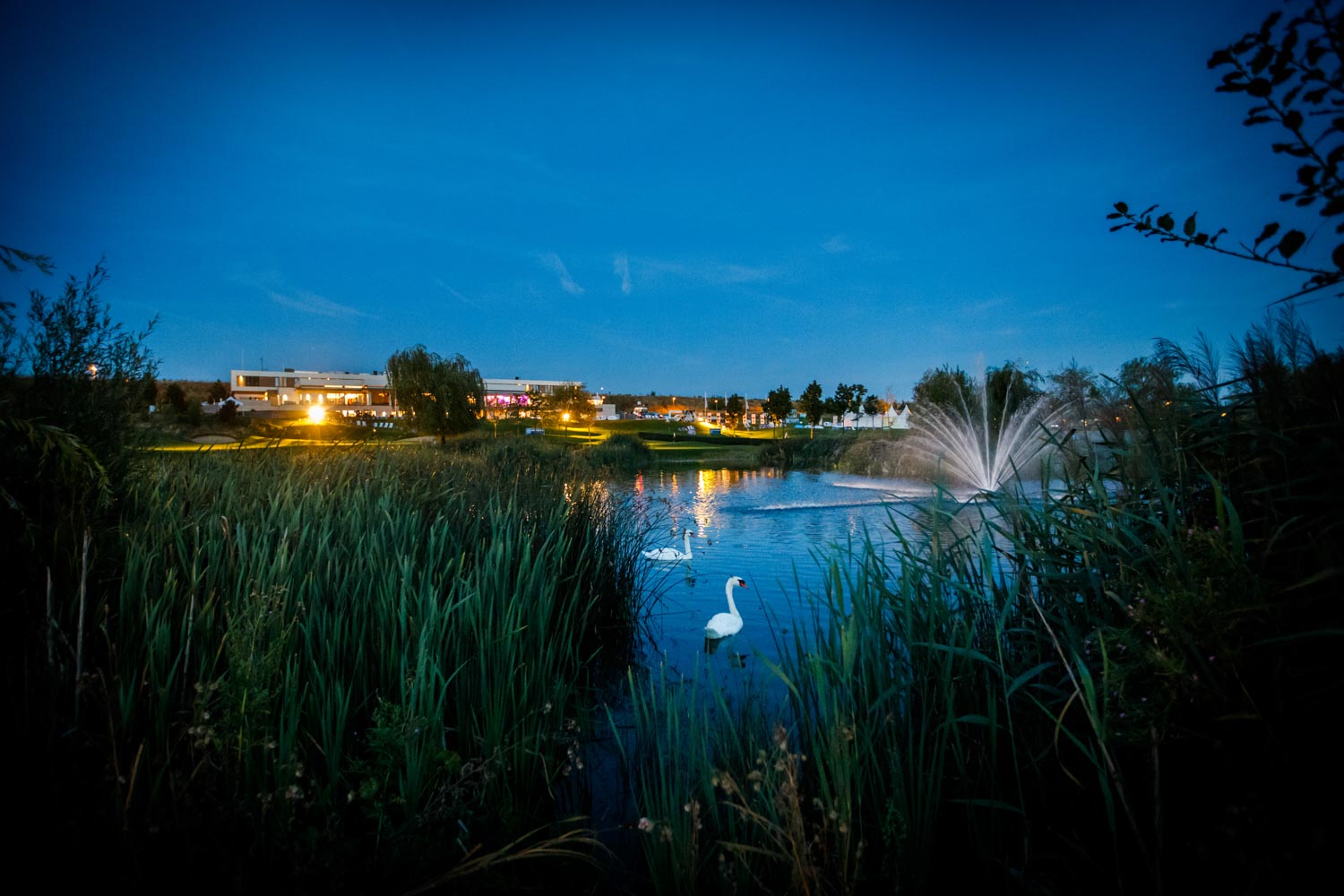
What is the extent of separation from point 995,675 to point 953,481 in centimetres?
2057

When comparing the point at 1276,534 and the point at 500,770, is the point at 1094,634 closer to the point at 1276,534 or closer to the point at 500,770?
the point at 1276,534

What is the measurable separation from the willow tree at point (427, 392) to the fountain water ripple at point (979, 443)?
2259 centimetres

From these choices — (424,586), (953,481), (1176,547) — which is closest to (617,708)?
(424,586)

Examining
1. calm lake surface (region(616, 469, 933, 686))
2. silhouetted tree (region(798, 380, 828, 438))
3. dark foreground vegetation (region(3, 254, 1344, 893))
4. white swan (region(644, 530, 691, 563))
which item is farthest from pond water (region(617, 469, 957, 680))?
silhouetted tree (region(798, 380, 828, 438))

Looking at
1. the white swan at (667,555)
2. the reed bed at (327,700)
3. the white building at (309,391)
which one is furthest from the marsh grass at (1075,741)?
the white building at (309,391)

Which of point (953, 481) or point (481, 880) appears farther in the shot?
point (953, 481)

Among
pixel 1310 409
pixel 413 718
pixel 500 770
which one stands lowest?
pixel 500 770

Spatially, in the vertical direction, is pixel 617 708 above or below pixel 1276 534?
below

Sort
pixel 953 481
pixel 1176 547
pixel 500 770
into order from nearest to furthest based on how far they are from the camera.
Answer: pixel 1176 547 → pixel 500 770 → pixel 953 481

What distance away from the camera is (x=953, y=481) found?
898 inches

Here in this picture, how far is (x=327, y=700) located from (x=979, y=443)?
77.8ft

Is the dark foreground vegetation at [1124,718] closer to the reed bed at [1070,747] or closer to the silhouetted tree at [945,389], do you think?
the reed bed at [1070,747]

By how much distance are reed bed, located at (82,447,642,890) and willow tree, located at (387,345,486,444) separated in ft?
99.2

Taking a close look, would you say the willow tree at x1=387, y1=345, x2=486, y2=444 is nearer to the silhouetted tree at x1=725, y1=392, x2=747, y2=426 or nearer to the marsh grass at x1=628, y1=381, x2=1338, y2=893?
the marsh grass at x1=628, y1=381, x2=1338, y2=893
